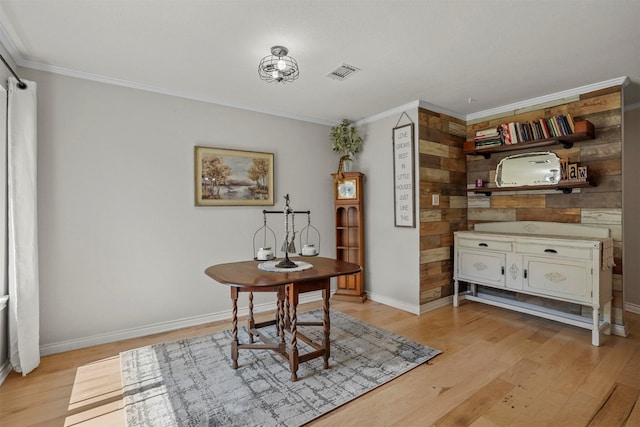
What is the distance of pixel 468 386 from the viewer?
7.18ft

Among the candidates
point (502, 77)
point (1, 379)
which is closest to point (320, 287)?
point (1, 379)

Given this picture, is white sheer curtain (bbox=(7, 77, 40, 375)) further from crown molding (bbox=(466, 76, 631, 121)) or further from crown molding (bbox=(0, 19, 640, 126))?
crown molding (bbox=(466, 76, 631, 121))

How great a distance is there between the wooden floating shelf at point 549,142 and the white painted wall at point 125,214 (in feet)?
8.36

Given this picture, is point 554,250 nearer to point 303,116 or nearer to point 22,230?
point 303,116

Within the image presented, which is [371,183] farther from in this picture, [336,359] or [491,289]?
[336,359]

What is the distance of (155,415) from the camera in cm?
190

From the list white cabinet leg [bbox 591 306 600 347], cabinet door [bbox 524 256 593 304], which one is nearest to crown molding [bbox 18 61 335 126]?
cabinet door [bbox 524 256 593 304]

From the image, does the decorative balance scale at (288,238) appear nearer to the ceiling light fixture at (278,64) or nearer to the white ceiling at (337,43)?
the ceiling light fixture at (278,64)

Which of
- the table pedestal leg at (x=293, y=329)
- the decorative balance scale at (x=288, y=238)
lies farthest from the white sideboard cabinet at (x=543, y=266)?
the table pedestal leg at (x=293, y=329)

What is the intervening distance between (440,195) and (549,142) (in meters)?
1.19

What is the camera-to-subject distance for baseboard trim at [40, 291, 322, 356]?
2.71 m

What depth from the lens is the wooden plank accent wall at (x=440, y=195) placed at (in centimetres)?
372

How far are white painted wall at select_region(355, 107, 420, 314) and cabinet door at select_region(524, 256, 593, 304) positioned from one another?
110cm

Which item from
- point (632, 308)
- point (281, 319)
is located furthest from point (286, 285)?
point (632, 308)
